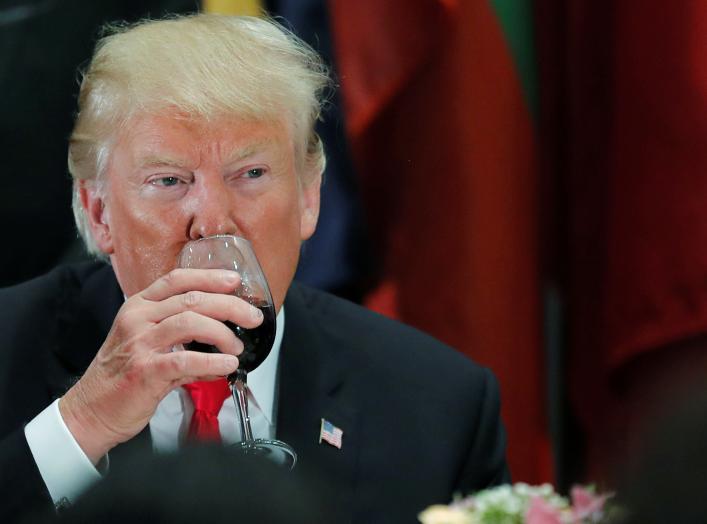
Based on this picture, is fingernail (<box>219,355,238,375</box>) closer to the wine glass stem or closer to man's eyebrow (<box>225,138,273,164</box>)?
the wine glass stem

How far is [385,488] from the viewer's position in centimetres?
243

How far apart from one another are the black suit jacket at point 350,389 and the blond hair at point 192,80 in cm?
21

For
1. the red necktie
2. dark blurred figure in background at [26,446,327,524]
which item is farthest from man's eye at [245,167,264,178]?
dark blurred figure in background at [26,446,327,524]

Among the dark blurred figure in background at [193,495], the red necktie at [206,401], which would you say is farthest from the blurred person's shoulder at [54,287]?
the dark blurred figure in background at [193,495]

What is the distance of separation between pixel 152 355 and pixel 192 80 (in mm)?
565

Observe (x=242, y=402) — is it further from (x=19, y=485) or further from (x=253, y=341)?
(x=19, y=485)

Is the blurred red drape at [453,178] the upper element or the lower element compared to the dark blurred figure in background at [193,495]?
upper

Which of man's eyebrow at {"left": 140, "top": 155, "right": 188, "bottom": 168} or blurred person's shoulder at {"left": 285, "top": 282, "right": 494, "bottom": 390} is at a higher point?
man's eyebrow at {"left": 140, "top": 155, "right": 188, "bottom": 168}

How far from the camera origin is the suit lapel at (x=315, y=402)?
241cm

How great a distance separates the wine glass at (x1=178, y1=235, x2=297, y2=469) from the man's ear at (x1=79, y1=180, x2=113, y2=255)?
1.27 feet

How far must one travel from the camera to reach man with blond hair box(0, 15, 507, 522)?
2.11 metres

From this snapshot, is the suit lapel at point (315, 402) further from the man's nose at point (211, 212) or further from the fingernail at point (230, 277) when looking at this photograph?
the fingernail at point (230, 277)

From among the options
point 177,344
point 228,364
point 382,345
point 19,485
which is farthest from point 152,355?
point 382,345

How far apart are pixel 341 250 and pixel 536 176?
1.73 feet
